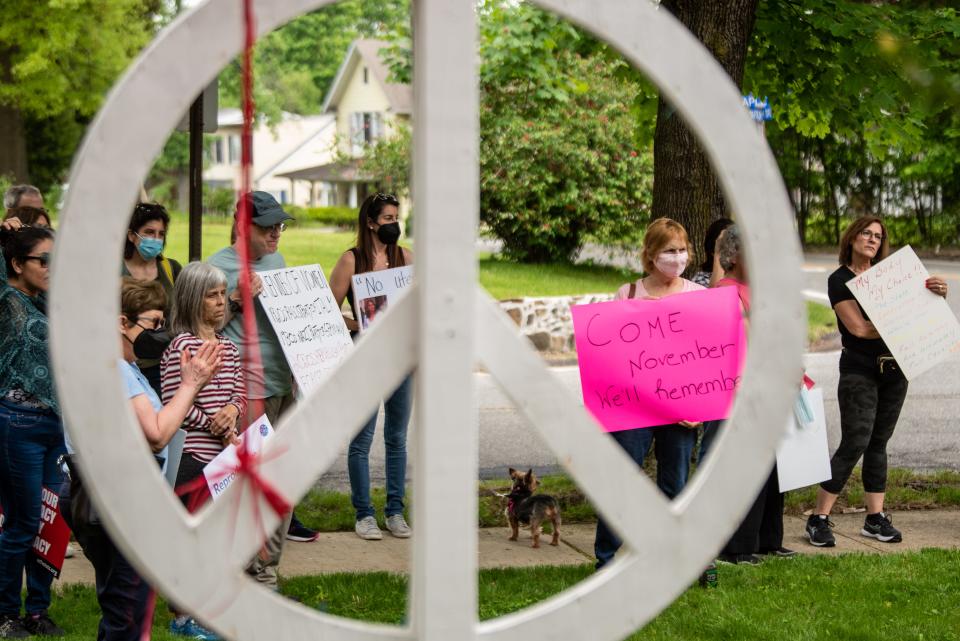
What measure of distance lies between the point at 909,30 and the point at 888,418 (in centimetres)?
257

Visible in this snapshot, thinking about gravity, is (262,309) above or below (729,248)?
below

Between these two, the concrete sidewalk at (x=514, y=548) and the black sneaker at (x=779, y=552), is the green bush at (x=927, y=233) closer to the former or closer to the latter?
the concrete sidewalk at (x=514, y=548)

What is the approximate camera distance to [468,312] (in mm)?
2029

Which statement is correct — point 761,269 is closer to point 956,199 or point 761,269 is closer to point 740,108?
point 740,108

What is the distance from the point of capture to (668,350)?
5.08 metres

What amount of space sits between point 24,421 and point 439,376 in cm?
331

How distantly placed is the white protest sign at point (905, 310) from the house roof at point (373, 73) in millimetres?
50355

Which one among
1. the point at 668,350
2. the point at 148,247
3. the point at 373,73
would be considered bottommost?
the point at 668,350

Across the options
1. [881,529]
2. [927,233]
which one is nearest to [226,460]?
[881,529]

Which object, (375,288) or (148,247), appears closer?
(148,247)

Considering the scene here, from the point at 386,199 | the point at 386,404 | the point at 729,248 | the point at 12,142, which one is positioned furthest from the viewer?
the point at 12,142

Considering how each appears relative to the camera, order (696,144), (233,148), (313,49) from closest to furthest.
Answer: (696,144) → (233,148) → (313,49)

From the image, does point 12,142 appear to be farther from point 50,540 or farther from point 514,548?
point 50,540

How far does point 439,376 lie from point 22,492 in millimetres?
3444
